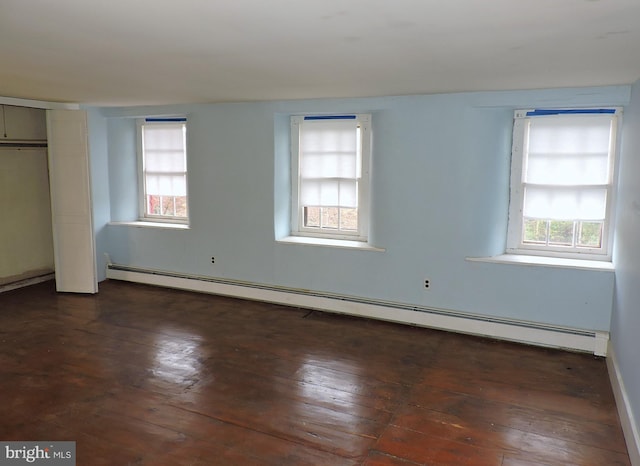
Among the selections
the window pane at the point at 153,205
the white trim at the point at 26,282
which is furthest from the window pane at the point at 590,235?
the white trim at the point at 26,282

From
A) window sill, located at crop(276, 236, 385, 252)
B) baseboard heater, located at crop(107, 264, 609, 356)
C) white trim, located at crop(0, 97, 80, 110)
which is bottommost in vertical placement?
baseboard heater, located at crop(107, 264, 609, 356)

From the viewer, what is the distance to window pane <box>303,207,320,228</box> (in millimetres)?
6051

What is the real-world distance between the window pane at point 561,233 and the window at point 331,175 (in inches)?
76.4

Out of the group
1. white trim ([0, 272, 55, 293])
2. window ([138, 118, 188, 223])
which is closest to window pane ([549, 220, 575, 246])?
window ([138, 118, 188, 223])

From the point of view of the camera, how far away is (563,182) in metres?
4.74

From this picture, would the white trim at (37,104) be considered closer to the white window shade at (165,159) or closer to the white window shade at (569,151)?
the white window shade at (165,159)

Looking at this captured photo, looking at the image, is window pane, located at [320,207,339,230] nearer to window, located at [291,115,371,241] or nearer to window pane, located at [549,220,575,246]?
window, located at [291,115,371,241]

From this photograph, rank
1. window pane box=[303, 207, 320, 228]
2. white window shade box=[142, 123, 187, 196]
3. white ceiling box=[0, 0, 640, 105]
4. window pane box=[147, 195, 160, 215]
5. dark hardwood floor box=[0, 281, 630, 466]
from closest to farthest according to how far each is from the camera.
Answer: white ceiling box=[0, 0, 640, 105] → dark hardwood floor box=[0, 281, 630, 466] → window pane box=[303, 207, 320, 228] → white window shade box=[142, 123, 187, 196] → window pane box=[147, 195, 160, 215]

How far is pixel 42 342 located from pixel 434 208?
13.2ft

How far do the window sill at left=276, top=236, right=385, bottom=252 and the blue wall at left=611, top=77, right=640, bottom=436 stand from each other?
7.30ft

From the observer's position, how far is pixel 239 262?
6.14 meters

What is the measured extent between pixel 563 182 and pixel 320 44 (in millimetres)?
3093

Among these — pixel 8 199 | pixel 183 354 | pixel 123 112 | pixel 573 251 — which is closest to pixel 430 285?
pixel 573 251

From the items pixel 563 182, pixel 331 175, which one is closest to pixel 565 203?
pixel 563 182
